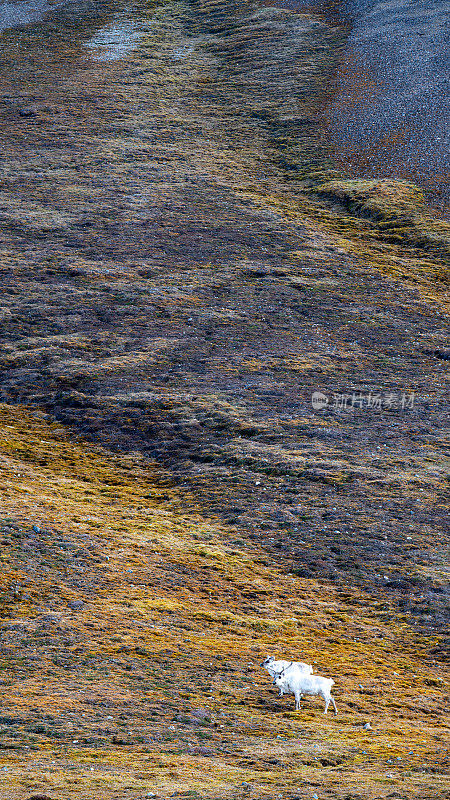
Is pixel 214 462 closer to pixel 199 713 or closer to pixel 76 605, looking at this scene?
pixel 76 605

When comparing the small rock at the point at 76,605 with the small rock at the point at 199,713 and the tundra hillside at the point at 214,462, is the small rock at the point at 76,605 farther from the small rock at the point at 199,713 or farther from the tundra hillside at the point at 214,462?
the small rock at the point at 199,713

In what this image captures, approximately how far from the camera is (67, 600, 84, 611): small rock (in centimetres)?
1373

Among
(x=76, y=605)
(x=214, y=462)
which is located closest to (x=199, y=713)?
(x=76, y=605)

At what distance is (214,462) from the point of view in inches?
806

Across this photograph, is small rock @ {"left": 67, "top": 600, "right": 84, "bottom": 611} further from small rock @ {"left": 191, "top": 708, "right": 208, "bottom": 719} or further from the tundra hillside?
small rock @ {"left": 191, "top": 708, "right": 208, "bottom": 719}

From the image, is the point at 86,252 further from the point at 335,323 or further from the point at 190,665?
the point at 190,665

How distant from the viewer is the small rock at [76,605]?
13727 millimetres

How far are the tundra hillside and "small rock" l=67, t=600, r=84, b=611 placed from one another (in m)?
0.04

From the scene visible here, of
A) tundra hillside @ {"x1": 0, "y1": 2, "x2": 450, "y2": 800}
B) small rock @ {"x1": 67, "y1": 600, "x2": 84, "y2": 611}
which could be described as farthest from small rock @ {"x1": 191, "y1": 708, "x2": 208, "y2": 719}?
small rock @ {"x1": 67, "y1": 600, "x2": 84, "y2": 611}

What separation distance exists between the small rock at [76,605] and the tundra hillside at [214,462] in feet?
0.12

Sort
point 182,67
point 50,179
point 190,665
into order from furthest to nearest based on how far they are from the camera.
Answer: point 182,67
point 50,179
point 190,665

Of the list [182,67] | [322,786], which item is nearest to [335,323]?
[322,786]

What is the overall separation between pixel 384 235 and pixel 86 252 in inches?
584

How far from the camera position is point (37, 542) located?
15398mm
